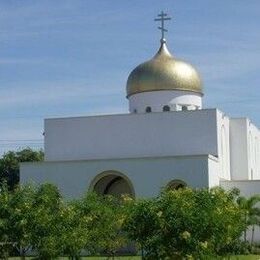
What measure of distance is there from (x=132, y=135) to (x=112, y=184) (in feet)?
10.5

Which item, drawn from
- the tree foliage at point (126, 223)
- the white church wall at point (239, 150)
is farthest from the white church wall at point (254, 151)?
the tree foliage at point (126, 223)

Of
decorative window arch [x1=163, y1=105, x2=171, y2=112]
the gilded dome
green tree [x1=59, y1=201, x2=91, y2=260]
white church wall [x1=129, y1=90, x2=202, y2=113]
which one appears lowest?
green tree [x1=59, y1=201, x2=91, y2=260]

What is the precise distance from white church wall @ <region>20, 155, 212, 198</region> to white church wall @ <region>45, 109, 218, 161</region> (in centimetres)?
229

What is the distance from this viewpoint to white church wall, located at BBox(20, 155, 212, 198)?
39.1 m

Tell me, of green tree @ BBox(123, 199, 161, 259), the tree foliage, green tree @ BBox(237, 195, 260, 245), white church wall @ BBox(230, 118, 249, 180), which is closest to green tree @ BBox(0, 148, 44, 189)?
white church wall @ BBox(230, 118, 249, 180)

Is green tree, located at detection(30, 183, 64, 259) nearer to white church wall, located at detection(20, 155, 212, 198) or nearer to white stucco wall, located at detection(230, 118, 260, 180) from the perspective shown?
white church wall, located at detection(20, 155, 212, 198)

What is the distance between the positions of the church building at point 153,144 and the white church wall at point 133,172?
0.05 metres

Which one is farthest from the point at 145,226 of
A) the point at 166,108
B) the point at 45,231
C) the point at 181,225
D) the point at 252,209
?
the point at 166,108

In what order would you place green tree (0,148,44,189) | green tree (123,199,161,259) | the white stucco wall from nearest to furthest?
green tree (123,199,161,259)
the white stucco wall
green tree (0,148,44,189)

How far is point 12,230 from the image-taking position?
930 inches

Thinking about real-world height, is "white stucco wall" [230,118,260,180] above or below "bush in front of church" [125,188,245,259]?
above

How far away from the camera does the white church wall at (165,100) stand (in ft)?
144

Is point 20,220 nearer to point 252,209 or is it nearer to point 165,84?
point 252,209

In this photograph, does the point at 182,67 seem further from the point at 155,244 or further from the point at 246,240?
the point at 155,244
